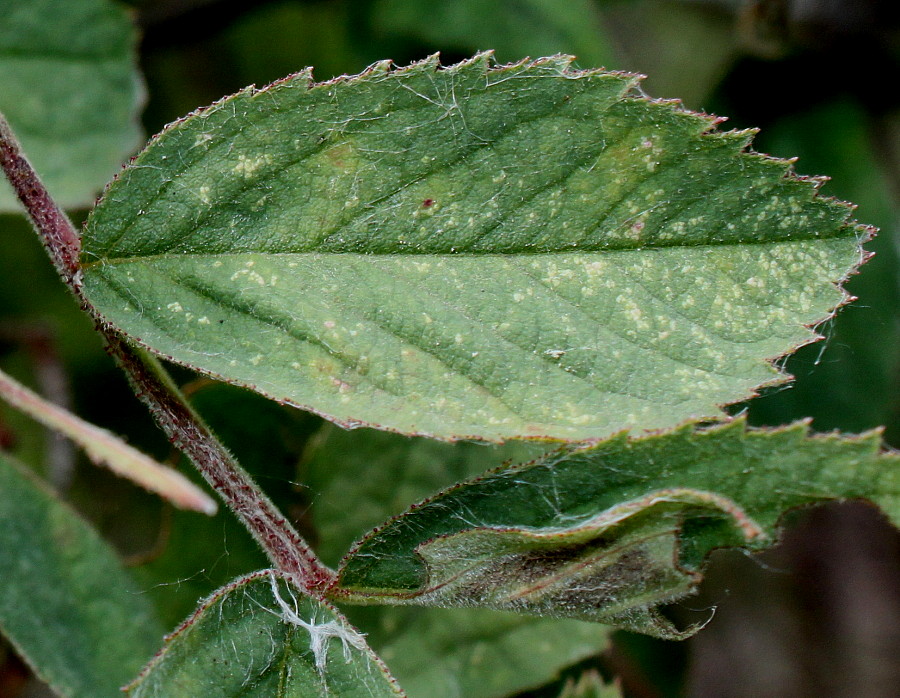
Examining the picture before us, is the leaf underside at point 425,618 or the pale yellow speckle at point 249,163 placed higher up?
the pale yellow speckle at point 249,163

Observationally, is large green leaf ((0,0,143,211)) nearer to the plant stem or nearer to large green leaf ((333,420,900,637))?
the plant stem

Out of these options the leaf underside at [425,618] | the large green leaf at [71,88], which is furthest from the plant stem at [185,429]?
the large green leaf at [71,88]

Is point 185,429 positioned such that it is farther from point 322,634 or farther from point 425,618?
point 425,618

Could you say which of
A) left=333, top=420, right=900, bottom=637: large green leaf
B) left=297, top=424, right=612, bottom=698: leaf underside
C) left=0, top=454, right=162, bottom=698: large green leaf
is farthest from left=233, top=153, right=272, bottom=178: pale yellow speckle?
left=0, top=454, right=162, bottom=698: large green leaf

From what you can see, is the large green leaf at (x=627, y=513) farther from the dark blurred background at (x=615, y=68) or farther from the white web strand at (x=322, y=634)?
the dark blurred background at (x=615, y=68)

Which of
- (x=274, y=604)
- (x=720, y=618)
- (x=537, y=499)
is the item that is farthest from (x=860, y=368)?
(x=274, y=604)
